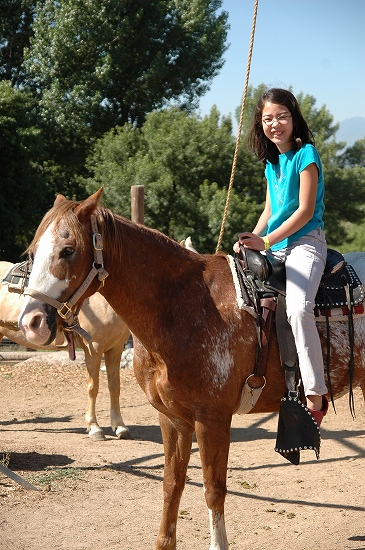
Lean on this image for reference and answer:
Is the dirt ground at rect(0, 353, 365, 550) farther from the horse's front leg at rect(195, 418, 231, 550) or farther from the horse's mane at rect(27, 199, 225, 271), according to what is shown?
the horse's mane at rect(27, 199, 225, 271)

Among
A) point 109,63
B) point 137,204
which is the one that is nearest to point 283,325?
point 137,204

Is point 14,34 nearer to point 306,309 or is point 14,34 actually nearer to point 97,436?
point 97,436

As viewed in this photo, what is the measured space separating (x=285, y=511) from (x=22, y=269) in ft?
10.9

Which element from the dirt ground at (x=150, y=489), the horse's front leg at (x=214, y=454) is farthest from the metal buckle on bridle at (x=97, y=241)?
the dirt ground at (x=150, y=489)

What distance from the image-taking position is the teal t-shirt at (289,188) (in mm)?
3225

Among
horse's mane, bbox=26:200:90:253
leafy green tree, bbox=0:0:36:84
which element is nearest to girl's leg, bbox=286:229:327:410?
horse's mane, bbox=26:200:90:253

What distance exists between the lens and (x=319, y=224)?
3367 millimetres

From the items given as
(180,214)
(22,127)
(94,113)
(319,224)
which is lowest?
(319,224)

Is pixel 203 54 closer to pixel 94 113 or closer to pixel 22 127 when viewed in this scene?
pixel 94 113

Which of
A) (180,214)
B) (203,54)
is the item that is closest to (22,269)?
(180,214)

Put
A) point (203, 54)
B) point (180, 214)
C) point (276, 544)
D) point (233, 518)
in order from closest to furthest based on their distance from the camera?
point (276, 544), point (233, 518), point (180, 214), point (203, 54)

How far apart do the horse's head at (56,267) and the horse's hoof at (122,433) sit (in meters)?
3.94

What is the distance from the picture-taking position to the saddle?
3154mm

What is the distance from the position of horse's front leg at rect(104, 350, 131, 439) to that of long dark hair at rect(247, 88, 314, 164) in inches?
153
